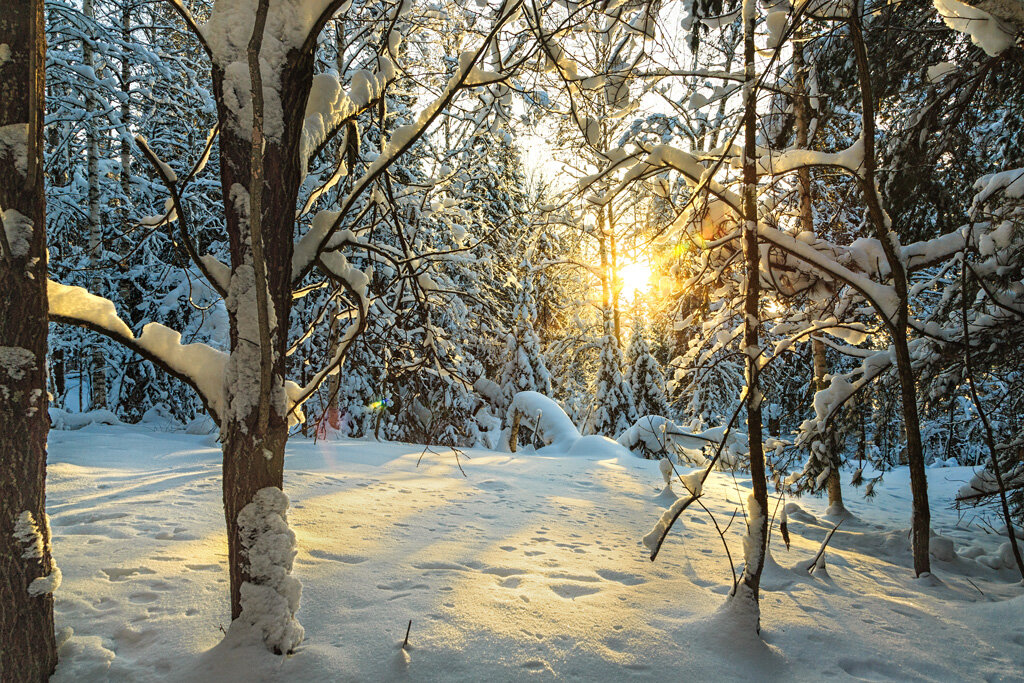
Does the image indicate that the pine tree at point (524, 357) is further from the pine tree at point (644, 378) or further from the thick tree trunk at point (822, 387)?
the thick tree trunk at point (822, 387)

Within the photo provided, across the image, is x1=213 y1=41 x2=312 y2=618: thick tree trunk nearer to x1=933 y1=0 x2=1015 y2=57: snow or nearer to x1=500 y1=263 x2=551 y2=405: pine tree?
x1=933 y1=0 x2=1015 y2=57: snow

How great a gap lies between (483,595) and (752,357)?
2024 mm

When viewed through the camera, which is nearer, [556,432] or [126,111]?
[126,111]

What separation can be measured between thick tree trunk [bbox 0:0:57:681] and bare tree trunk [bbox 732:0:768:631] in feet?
10.1

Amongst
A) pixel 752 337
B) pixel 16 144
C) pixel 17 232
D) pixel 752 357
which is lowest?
pixel 752 357

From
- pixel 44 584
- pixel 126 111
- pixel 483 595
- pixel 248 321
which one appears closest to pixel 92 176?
pixel 126 111

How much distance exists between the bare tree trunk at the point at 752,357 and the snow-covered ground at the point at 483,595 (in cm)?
30

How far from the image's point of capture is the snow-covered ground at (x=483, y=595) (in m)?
2.25

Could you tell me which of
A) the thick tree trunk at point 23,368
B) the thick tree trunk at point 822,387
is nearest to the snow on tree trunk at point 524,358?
the thick tree trunk at point 822,387

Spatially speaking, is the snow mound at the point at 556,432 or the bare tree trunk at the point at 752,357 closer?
the bare tree trunk at the point at 752,357

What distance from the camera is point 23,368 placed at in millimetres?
1861

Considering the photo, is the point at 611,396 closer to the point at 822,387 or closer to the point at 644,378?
the point at 644,378

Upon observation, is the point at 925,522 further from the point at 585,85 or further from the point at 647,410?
the point at 647,410

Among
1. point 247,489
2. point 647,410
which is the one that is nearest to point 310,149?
point 247,489
